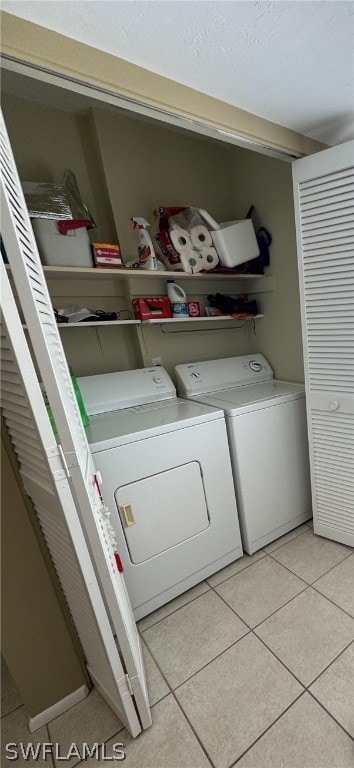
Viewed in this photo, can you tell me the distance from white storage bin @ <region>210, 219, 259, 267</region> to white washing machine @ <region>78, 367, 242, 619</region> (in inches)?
45.2

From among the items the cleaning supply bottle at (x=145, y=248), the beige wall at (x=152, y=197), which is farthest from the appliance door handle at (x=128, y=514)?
the cleaning supply bottle at (x=145, y=248)

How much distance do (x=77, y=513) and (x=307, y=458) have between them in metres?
1.77

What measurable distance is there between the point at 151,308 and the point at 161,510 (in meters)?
1.32

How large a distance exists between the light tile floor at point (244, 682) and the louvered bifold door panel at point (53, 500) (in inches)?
6.4

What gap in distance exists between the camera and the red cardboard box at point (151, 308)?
2016 millimetres

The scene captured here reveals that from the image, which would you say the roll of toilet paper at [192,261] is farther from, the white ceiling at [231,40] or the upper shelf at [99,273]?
the white ceiling at [231,40]

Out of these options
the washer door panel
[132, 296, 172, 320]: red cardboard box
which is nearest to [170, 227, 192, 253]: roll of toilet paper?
[132, 296, 172, 320]: red cardboard box

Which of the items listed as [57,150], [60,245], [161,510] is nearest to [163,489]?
[161,510]

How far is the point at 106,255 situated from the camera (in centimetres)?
180

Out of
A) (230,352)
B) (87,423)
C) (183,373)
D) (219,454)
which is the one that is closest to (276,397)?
(219,454)

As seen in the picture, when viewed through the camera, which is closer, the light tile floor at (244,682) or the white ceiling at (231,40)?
the white ceiling at (231,40)

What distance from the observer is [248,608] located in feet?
5.23

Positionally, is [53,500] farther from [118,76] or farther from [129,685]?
[118,76]

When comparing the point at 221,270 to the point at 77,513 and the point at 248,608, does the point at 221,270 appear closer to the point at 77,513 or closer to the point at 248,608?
the point at 77,513
